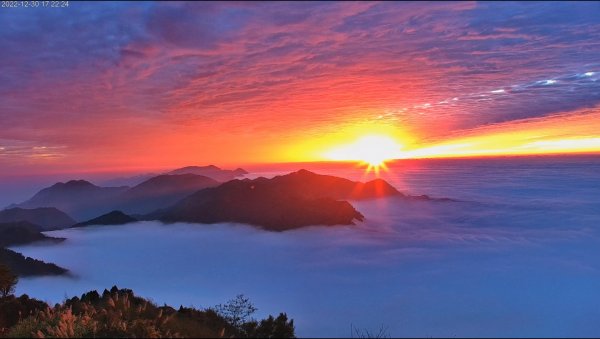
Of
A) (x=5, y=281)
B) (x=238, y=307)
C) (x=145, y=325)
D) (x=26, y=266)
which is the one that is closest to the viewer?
(x=145, y=325)

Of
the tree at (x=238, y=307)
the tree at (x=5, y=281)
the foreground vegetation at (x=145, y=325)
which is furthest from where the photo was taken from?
the tree at (x=5, y=281)

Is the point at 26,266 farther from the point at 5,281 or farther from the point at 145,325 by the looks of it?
the point at 145,325

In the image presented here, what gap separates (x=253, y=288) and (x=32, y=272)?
92.6 m

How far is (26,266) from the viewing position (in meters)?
169

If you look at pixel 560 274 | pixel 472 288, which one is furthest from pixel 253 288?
pixel 560 274

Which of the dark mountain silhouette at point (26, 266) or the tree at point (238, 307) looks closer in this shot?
the tree at point (238, 307)

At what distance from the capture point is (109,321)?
18.5m

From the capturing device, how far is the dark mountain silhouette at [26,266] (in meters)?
165

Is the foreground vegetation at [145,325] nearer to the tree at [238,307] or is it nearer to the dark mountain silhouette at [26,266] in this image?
the tree at [238,307]

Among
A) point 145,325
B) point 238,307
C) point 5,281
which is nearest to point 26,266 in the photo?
point 5,281

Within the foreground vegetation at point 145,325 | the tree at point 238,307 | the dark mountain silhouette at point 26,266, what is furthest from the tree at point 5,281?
the dark mountain silhouette at point 26,266

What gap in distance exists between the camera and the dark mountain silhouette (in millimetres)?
164750

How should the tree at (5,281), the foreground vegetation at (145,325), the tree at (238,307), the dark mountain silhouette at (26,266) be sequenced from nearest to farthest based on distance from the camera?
1. the foreground vegetation at (145,325)
2. the tree at (238,307)
3. the tree at (5,281)
4. the dark mountain silhouette at (26,266)

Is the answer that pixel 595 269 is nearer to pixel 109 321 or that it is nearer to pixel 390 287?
pixel 390 287
